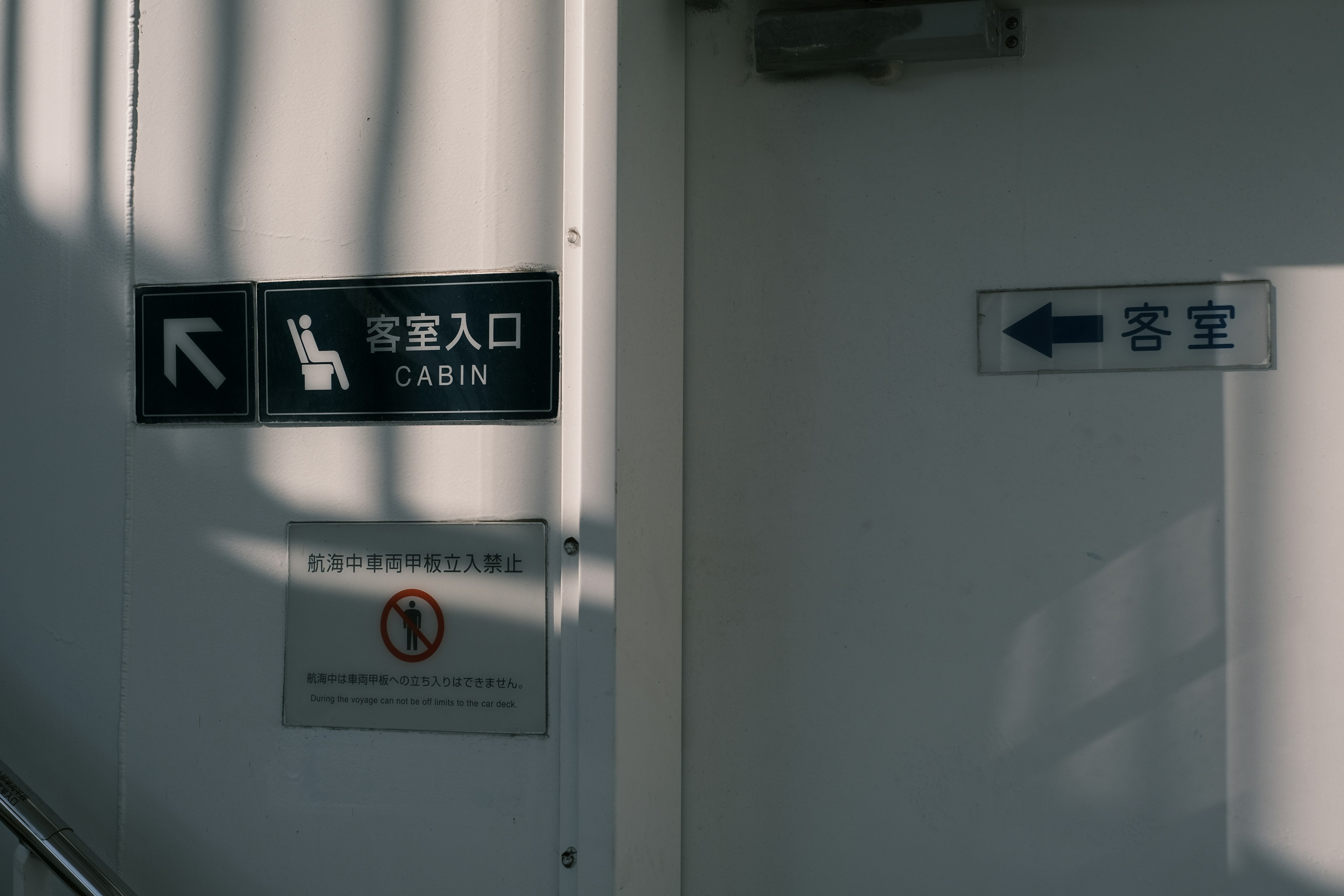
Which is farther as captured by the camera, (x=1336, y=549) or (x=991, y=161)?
(x=991, y=161)

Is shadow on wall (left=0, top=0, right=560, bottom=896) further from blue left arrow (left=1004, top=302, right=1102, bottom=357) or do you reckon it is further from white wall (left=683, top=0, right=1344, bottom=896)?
blue left arrow (left=1004, top=302, right=1102, bottom=357)

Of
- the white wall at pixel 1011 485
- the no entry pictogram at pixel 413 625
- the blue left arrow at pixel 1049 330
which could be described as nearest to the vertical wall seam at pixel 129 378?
the no entry pictogram at pixel 413 625

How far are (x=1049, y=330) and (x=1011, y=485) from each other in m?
0.25

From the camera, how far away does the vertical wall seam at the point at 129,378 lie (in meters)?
1.62

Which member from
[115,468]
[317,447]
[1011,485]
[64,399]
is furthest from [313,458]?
[1011,485]

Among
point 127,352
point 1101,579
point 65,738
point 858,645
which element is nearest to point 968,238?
point 1101,579

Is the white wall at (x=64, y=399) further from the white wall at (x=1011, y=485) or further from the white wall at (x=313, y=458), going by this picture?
the white wall at (x=1011, y=485)

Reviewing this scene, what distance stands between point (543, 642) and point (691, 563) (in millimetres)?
322

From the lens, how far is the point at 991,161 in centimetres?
161

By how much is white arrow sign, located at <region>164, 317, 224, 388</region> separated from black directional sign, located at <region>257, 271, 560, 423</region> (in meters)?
0.08

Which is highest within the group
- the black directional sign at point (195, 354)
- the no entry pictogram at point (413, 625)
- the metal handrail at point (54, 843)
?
the black directional sign at point (195, 354)

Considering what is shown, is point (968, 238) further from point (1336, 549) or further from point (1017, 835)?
point (1017, 835)

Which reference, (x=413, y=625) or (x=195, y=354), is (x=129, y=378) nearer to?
(x=195, y=354)

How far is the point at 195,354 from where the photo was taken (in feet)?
5.26
